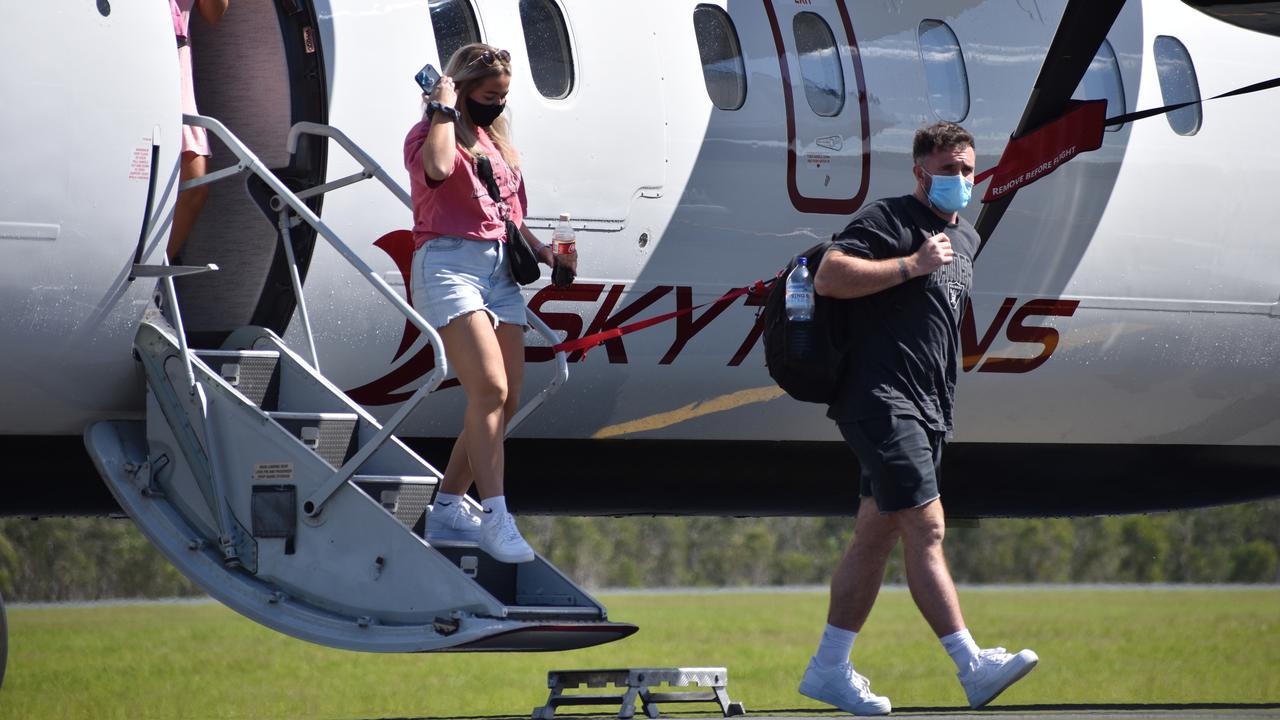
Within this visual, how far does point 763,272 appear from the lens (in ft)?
29.5

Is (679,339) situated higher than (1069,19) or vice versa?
(1069,19)

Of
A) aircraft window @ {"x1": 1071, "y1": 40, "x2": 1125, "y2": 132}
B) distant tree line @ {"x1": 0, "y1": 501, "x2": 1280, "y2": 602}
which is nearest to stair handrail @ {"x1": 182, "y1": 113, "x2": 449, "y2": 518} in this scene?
aircraft window @ {"x1": 1071, "y1": 40, "x2": 1125, "y2": 132}

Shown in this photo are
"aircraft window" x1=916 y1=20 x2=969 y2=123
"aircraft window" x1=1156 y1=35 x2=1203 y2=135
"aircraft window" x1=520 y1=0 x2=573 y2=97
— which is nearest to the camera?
"aircraft window" x1=520 y1=0 x2=573 y2=97

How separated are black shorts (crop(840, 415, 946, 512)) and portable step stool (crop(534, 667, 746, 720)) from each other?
1.19 metres

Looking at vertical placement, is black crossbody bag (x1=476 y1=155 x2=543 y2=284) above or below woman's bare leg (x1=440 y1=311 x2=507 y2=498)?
above

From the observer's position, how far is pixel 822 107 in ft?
30.3

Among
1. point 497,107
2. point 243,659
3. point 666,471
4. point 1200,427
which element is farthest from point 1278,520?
point 497,107

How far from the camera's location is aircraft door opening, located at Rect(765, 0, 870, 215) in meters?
9.09

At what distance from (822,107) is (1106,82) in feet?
5.96

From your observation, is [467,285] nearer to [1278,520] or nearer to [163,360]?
[163,360]

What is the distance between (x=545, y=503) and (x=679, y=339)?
1.15 metres

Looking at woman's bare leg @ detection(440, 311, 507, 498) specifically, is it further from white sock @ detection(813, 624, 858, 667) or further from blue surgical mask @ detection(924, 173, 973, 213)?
blue surgical mask @ detection(924, 173, 973, 213)

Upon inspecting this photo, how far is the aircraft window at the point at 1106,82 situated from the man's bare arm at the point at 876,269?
10.0 feet

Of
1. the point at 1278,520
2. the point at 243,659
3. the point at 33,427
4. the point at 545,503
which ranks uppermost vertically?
the point at 33,427
